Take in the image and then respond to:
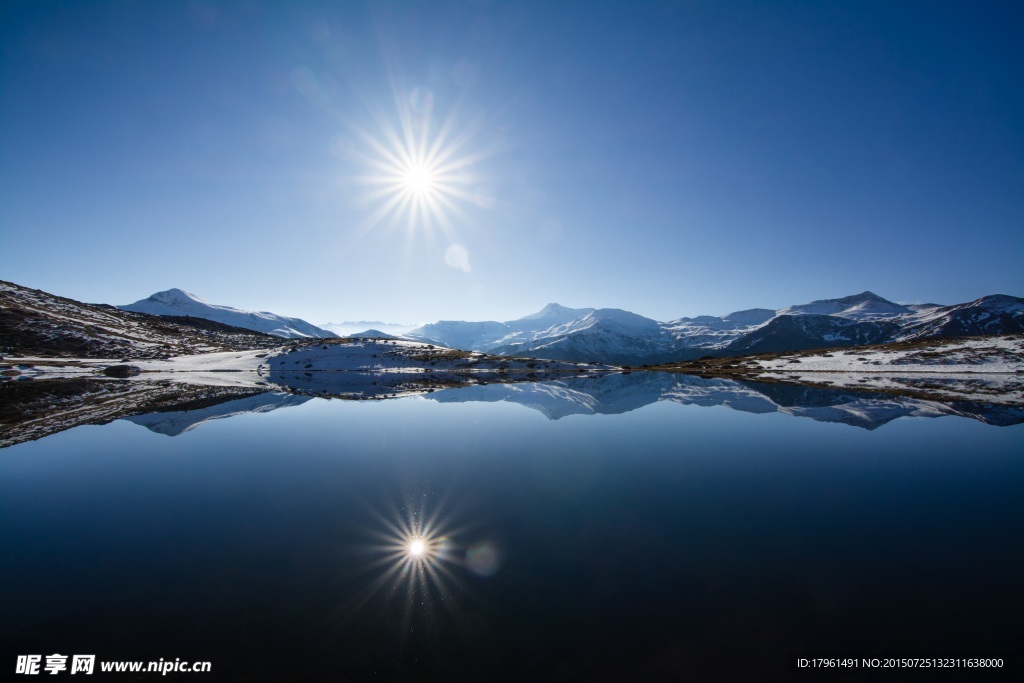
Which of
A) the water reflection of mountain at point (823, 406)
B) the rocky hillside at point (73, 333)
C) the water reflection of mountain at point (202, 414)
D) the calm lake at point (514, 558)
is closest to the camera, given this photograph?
the calm lake at point (514, 558)

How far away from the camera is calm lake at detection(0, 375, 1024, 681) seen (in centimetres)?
603

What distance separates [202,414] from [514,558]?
1206 inches

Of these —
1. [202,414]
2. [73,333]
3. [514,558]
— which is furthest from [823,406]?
[73,333]

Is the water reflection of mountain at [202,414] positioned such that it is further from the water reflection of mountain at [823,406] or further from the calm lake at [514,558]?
the water reflection of mountain at [823,406]

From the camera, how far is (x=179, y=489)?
13289 millimetres

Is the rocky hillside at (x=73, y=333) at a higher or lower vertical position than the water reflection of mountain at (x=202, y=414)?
higher

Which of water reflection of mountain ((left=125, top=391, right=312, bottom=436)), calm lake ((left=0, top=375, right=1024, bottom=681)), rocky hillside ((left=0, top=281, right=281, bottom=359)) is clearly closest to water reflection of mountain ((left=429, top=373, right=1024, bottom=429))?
calm lake ((left=0, top=375, right=1024, bottom=681))

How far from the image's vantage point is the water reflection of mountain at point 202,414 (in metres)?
23.6

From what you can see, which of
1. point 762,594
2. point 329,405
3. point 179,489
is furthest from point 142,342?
point 762,594

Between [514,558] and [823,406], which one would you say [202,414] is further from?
[823,406]

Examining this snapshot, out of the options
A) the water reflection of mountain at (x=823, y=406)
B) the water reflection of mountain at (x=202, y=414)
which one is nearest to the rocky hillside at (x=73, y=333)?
the water reflection of mountain at (x=202, y=414)

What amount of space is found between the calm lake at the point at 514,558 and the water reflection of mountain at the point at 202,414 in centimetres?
517

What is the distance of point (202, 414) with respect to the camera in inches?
1113

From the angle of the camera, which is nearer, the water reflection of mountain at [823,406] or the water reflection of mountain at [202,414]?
the water reflection of mountain at [202,414]
